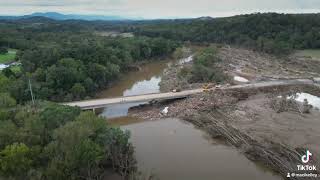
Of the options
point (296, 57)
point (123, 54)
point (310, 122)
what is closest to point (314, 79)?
point (310, 122)

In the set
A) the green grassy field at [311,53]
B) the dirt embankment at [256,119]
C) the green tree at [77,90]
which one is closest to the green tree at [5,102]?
the green tree at [77,90]

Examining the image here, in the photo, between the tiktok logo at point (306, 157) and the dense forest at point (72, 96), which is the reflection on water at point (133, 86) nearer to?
the dense forest at point (72, 96)

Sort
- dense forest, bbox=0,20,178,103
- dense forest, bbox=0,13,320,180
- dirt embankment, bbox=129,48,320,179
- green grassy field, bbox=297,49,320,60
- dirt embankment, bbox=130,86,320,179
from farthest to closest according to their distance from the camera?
1. green grassy field, bbox=297,49,320,60
2. dense forest, bbox=0,20,178,103
3. dirt embankment, bbox=129,48,320,179
4. dirt embankment, bbox=130,86,320,179
5. dense forest, bbox=0,13,320,180

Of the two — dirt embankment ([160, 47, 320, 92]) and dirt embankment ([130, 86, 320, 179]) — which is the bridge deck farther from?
dirt embankment ([160, 47, 320, 92])

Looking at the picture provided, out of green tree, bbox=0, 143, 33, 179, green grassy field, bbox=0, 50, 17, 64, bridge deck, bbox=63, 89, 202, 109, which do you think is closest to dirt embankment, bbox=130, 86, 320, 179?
bridge deck, bbox=63, 89, 202, 109

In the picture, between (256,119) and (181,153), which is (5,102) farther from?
(256,119)

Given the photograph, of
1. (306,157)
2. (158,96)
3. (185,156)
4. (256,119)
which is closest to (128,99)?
(158,96)

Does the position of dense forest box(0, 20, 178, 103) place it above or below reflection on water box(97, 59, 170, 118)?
above
